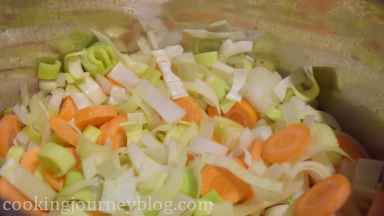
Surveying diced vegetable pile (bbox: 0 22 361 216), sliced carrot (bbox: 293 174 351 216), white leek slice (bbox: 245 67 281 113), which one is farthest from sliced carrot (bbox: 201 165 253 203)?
white leek slice (bbox: 245 67 281 113)

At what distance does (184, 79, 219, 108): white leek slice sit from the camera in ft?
4.20

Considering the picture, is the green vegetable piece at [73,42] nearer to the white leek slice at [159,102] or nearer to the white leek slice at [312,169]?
the white leek slice at [159,102]

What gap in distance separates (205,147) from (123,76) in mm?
257

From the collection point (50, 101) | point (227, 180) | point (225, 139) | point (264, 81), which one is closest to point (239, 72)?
point (264, 81)

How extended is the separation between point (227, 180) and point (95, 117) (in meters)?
0.30

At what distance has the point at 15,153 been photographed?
1201 mm

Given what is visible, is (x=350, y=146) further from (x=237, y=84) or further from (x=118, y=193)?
(x=118, y=193)

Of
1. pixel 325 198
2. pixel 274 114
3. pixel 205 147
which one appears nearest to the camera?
pixel 325 198

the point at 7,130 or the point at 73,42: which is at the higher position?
the point at 73,42

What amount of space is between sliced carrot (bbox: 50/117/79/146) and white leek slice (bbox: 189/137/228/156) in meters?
0.23

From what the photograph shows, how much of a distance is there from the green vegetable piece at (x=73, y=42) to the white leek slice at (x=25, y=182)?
30 centimetres

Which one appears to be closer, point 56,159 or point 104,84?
point 56,159

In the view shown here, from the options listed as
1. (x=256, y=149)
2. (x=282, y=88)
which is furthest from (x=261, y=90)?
(x=256, y=149)

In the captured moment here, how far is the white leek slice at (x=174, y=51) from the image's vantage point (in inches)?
53.6
